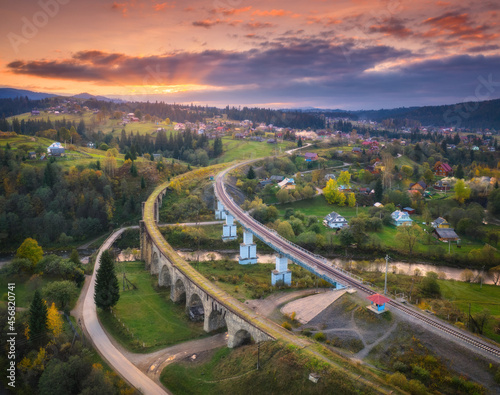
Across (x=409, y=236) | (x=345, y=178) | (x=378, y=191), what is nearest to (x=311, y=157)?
(x=345, y=178)

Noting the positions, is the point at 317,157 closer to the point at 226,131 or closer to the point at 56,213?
the point at 226,131

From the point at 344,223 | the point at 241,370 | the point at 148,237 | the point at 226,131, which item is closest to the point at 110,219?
the point at 148,237

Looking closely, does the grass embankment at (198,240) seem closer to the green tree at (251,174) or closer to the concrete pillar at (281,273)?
the concrete pillar at (281,273)

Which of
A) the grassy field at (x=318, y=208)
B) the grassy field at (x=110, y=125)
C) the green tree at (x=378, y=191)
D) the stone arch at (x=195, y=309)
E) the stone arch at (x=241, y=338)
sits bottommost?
the stone arch at (x=195, y=309)

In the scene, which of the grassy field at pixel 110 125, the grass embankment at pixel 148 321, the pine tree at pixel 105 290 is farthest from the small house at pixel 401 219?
A: the grassy field at pixel 110 125

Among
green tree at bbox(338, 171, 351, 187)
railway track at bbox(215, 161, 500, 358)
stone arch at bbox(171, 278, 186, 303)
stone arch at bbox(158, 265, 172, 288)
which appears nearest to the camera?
railway track at bbox(215, 161, 500, 358)

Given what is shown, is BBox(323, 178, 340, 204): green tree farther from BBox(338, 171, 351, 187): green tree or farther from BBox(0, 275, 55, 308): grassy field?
BBox(0, 275, 55, 308): grassy field

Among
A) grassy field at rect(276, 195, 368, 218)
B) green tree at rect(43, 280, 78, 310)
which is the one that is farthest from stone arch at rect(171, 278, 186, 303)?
grassy field at rect(276, 195, 368, 218)
